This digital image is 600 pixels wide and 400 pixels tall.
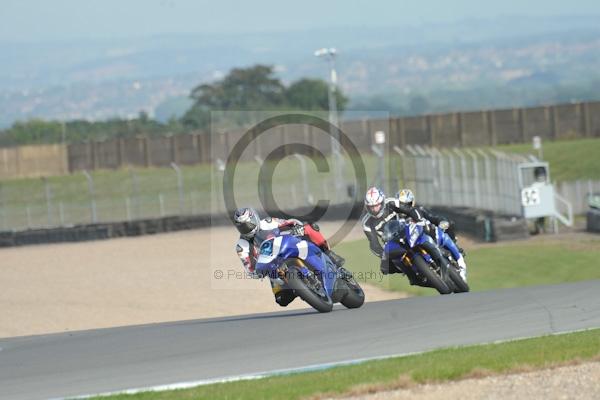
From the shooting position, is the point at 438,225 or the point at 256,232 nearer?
the point at 256,232

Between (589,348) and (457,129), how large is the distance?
56905mm

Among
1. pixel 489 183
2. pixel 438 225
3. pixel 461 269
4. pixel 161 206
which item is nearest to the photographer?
pixel 461 269

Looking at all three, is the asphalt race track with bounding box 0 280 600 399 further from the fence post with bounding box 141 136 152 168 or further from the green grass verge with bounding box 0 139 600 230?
the fence post with bounding box 141 136 152 168

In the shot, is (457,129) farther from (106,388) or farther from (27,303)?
(106,388)

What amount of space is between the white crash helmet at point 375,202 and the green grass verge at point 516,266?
18.2ft

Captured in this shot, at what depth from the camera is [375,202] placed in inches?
609

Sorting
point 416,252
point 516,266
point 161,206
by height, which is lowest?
point 516,266

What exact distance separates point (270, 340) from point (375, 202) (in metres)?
3.84

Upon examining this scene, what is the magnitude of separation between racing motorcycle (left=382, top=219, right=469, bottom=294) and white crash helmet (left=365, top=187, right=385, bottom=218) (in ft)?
0.63

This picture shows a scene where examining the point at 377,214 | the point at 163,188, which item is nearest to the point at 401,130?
the point at 163,188

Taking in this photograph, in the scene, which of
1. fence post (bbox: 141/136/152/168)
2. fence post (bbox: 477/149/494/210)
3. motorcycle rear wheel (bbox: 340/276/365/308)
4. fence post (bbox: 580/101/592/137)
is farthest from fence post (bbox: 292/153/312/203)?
motorcycle rear wheel (bbox: 340/276/365/308)

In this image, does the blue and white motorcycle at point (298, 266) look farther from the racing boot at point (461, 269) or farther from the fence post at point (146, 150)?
the fence post at point (146, 150)

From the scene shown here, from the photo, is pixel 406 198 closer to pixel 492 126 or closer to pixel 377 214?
pixel 377 214

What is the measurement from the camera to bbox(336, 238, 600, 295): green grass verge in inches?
886
